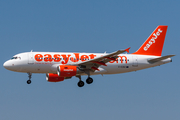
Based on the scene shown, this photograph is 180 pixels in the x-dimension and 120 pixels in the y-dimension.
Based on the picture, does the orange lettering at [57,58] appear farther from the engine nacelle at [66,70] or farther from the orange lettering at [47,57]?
the engine nacelle at [66,70]

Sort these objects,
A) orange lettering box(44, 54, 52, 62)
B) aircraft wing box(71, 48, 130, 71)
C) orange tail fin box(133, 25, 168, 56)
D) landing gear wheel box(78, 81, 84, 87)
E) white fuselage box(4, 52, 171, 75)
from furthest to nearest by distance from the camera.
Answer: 1. orange tail fin box(133, 25, 168, 56)
2. landing gear wheel box(78, 81, 84, 87)
3. orange lettering box(44, 54, 52, 62)
4. white fuselage box(4, 52, 171, 75)
5. aircraft wing box(71, 48, 130, 71)

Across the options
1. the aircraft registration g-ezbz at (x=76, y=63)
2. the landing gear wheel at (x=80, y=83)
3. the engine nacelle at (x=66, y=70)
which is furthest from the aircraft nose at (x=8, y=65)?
the landing gear wheel at (x=80, y=83)

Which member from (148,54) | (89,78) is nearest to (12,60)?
(89,78)

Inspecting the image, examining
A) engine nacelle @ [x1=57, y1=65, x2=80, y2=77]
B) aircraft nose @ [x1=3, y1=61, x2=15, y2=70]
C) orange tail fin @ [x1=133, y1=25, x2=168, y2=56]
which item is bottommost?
engine nacelle @ [x1=57, y1=65, x2=80, y2=77]

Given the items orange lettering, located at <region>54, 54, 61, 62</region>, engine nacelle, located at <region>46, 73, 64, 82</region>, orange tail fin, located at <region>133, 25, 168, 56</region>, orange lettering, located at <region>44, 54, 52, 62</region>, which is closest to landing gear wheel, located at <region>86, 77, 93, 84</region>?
orange lettering, located at <region>54, 54, 61, 62</region>

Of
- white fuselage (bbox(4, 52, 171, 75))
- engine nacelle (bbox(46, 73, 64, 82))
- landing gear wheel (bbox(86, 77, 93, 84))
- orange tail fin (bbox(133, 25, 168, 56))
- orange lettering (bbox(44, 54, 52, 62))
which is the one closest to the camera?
white fuselage (bbox(4, 52, 171, 75))

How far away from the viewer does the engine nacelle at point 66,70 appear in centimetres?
5094

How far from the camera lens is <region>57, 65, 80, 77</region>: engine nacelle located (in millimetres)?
50938

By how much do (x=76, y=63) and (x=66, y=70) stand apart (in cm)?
289

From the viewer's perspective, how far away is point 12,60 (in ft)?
173

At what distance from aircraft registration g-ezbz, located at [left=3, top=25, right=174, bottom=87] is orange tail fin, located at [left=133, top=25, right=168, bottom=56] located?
105cm

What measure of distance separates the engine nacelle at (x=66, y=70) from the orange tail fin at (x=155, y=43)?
13042mm

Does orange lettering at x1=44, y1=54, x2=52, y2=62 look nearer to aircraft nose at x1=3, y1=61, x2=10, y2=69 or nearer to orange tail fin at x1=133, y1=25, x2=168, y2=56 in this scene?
aircraft nose at x1=3, y1=61, x2=10, y2=69

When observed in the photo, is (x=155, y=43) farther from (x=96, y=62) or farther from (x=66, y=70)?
(x=66, y=70)
